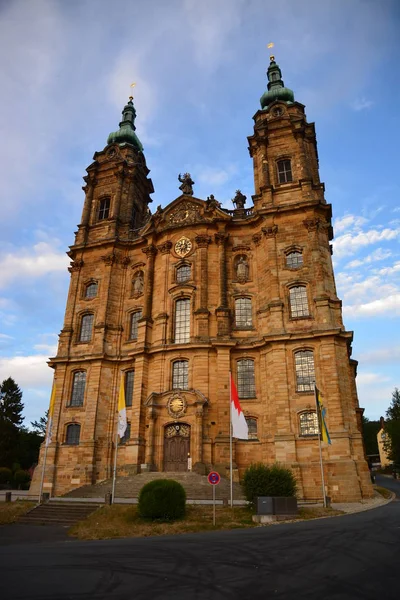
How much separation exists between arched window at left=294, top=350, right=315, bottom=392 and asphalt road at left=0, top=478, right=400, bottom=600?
1382 centimetres

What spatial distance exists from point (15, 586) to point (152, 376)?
77.0ft

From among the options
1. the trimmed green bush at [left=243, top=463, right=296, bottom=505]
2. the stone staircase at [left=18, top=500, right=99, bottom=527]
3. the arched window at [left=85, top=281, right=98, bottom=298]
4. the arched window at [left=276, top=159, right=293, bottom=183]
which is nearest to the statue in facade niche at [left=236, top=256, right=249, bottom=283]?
the arched window at [left=276, top=159, right=293, bottom=183]

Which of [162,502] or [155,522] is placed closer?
[155,522]

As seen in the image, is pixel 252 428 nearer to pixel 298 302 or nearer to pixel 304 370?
pixel 304 370

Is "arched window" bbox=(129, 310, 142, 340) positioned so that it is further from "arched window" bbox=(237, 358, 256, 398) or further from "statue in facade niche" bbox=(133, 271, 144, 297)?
"arched window" bbox=(237, 358, 256, 398)

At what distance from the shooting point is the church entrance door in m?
27.8

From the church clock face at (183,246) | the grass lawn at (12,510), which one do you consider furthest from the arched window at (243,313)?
the grass lawn at (12,510)

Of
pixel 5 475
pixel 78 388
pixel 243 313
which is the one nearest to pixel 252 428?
pixel 243 313

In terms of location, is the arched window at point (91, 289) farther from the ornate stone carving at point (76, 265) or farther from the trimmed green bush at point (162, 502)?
the trimmed green bush at point (162, 502)

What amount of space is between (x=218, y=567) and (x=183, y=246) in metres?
27.7

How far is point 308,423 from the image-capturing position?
26.2m

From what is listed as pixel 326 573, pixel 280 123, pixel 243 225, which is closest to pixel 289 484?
pixel 326 573

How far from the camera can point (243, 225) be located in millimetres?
34375

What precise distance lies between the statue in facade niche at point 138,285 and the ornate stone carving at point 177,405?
33.3 feet
